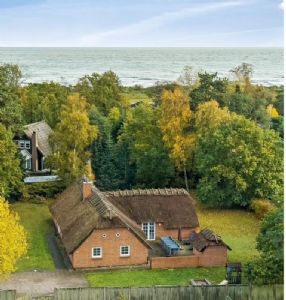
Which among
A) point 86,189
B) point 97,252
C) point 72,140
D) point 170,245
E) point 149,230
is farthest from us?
point 72,140

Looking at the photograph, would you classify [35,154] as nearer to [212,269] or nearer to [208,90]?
[208,90]

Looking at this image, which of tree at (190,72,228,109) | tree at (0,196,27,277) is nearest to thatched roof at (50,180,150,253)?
tree at (0,196,27,277)

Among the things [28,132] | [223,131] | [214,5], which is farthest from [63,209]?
[214,5]

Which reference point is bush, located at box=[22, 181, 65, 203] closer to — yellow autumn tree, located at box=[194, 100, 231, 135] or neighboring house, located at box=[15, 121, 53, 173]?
neighboring house, located at box=[15, 121, 53, 173]

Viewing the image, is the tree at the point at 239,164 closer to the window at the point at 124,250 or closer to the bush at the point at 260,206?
the bush at the point at 260,206

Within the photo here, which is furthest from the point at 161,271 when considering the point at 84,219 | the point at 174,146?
the point at 174,146

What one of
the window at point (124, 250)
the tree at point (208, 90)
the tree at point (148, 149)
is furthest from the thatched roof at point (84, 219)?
the tree at point (208, 90)
